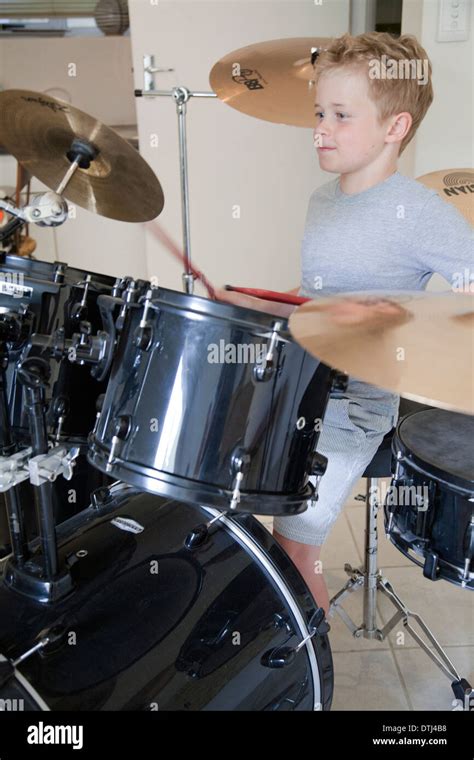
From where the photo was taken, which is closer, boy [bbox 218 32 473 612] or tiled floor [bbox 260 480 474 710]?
boy [bbox 218 32 473 612]

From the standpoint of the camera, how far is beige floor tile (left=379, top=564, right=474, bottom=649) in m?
1.47

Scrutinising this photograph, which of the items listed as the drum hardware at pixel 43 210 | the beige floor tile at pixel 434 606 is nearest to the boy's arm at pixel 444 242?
the drum hardware at pixel 43 210

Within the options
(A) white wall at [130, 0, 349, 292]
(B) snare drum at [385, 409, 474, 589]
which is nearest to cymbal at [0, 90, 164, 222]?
(B) snare drum at [385, 409, 474, 589]

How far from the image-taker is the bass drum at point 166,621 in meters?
0.83

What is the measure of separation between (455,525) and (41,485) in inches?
21.1

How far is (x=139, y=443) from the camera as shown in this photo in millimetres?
909

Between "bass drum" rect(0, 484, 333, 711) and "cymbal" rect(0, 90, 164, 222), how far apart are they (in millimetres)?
543

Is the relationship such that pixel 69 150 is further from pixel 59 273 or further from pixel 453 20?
pixel 453 20

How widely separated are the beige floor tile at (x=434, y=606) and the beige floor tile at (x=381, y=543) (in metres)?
0.02

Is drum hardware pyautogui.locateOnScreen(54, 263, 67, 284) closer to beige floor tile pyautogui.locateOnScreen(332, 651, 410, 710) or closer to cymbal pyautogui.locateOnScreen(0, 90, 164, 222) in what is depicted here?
cymbal pyautogui.locateOnScreen(0, 90, 164, 222)
